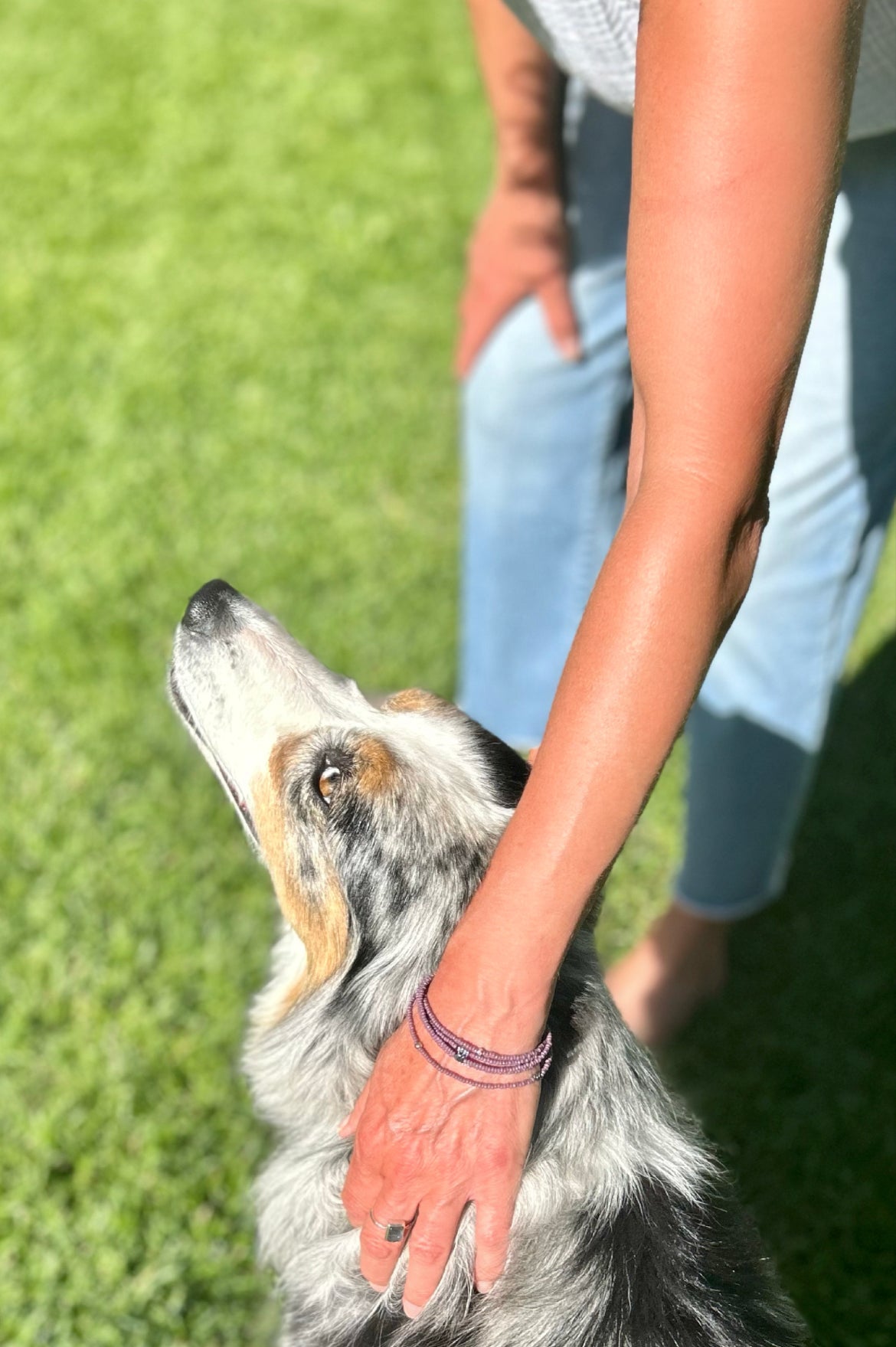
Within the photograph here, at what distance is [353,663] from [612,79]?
88.2 inches

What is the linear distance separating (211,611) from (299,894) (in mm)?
598

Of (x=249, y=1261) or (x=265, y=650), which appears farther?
(x=249, y=1261)

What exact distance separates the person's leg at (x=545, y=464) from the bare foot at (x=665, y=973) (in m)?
0.75

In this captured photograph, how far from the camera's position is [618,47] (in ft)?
6.12

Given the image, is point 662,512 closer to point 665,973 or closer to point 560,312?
point 560,312

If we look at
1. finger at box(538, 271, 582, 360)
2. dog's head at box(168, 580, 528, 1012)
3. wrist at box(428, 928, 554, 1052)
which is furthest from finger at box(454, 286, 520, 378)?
wrist at box(428, 928, 554, 1052)

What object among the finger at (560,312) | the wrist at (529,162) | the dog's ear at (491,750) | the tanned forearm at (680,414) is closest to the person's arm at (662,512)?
the tanned forearm at (680,414)

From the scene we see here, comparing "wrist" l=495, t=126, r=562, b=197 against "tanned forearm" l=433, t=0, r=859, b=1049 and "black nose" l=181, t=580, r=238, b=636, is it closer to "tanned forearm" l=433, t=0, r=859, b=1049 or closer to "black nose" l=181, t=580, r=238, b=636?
"black nose" l=181, t=580, r=238, b=636

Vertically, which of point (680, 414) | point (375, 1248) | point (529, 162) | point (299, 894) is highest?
point (529, 162)

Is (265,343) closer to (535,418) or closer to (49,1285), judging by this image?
(535,418)

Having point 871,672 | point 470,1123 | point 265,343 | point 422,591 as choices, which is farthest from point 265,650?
point 265,343

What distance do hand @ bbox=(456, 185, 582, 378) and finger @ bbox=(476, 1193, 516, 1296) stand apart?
1.93 metres

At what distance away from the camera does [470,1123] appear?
63.2 inches

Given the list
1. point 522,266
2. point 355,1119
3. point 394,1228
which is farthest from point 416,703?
point 522,266
